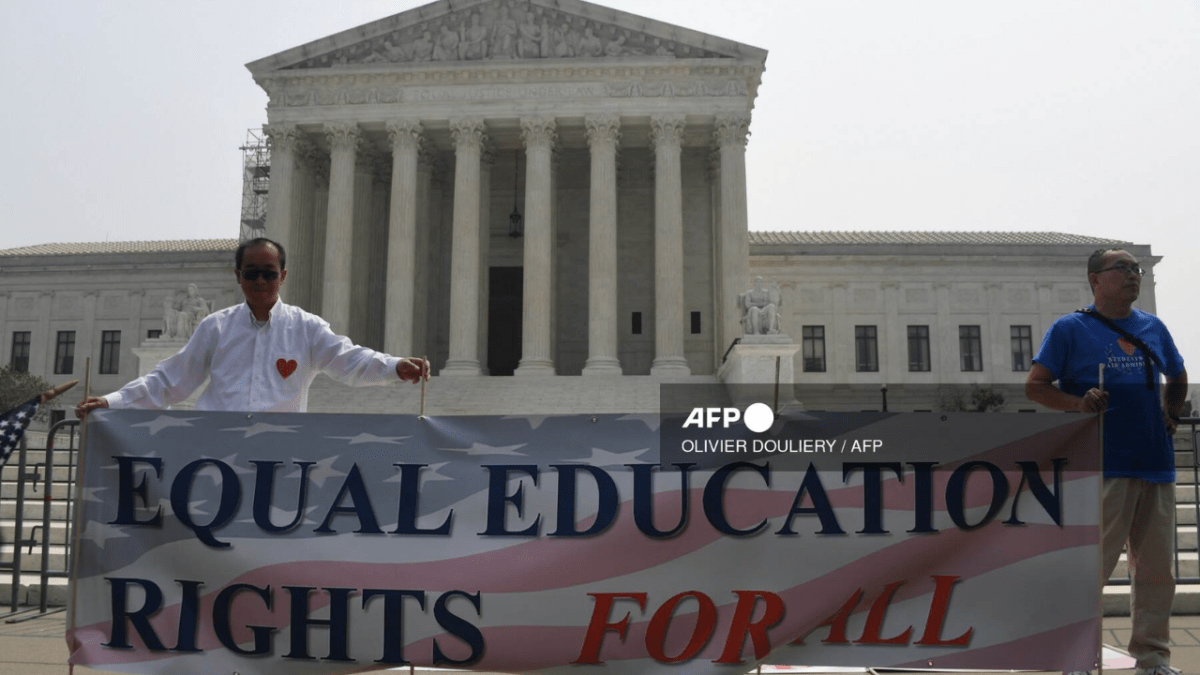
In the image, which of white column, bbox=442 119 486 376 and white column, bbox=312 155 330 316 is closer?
white column, bbox=442 119 486 376

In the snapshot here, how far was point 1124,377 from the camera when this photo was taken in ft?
20.0

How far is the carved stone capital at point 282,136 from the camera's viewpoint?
34.2 meters

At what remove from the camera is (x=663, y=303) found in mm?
32406

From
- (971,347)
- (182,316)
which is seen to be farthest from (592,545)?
(971,347)

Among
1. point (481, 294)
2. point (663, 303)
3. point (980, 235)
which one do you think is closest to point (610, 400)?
point (663, 303)

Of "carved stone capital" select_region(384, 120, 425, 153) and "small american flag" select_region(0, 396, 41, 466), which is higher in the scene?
"carved stone capital" select_region(384, 120, 425, 153)

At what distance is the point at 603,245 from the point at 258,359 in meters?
27.3

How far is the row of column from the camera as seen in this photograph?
107 feet

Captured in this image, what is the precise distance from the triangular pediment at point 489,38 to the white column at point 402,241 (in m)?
2.82

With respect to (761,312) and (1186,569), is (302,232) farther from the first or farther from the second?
(1186,569)

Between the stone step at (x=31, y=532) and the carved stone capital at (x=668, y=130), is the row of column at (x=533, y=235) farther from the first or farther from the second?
the stone step at (x=31, y=532)

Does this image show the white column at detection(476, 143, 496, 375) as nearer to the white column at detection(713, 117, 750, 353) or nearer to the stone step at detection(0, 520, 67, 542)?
the white column at detection(713, 117, 750, 353)

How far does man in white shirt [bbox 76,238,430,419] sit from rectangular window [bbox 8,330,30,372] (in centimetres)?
4699

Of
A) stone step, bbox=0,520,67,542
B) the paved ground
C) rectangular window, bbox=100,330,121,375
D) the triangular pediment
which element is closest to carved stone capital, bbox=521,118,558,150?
the triangular pediment
